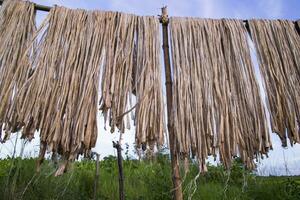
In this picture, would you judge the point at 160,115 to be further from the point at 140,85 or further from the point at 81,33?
the point at 81,33

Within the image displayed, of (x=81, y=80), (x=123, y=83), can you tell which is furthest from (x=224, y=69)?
(x=81, y=80)

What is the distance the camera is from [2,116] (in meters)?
2.44

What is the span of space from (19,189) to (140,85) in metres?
2.86

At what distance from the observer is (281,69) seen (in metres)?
2.90

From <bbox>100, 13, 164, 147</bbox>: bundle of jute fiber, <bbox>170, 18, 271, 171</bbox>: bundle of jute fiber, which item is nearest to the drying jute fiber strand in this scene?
<bbox>100, 13, 164, 147</bbox>: bundle of jute fiber

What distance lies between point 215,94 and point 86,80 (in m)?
0.80

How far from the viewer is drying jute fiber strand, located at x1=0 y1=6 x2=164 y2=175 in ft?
8.00

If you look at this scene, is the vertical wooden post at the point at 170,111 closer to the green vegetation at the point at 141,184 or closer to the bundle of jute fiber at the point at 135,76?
the bundle of jute fiber at the point at 135,76

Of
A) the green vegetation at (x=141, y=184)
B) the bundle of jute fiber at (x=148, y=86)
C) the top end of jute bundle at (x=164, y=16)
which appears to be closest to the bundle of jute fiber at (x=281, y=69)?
the top end of jute bundle at (x=164, y=16)

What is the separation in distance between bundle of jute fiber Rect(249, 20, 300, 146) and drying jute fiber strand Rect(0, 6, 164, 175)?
716mm

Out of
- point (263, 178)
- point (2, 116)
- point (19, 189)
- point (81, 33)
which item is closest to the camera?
point (2, 116)

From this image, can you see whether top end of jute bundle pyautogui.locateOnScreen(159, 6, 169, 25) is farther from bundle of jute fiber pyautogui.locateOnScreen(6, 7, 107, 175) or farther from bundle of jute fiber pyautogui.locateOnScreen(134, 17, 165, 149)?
bundle of jute fiber pyautogui.locateOnScreen(6, 7, 107, 175)

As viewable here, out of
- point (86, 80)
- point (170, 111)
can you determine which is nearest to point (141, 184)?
point (170, 111)

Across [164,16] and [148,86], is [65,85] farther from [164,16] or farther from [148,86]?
[164,16]
